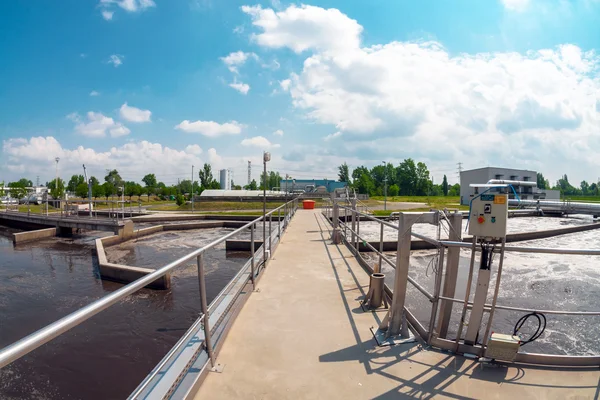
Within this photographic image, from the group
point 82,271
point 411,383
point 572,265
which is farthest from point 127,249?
point 572,265

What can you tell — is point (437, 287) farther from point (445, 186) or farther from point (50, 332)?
point (445, 186)

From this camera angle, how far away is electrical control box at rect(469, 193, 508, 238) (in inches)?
106

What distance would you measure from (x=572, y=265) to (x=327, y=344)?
11.4 metres

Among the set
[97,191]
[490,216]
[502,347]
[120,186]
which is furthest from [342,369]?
[97,191]

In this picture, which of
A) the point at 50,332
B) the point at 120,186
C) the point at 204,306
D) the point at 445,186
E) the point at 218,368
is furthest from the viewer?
the point at 445,186

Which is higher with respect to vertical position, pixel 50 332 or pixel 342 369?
pixel 50 332

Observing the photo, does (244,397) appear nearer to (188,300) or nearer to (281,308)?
(281,308)

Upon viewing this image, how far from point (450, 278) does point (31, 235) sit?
71.5 feet

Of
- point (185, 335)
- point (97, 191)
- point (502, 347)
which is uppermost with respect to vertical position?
point (97, 191)

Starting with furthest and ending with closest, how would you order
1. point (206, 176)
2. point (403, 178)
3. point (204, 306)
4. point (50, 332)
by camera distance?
point (403, 178), point (206, 176), point (204, 306), point (50, 332)

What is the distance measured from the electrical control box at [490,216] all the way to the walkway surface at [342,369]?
1.14 meters

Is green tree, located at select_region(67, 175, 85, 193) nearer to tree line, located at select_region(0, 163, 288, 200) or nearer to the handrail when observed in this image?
tree line, located at select_region(0, 163, 288, 200)

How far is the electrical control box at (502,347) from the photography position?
8.85 feet

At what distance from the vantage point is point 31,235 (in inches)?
→ 696
